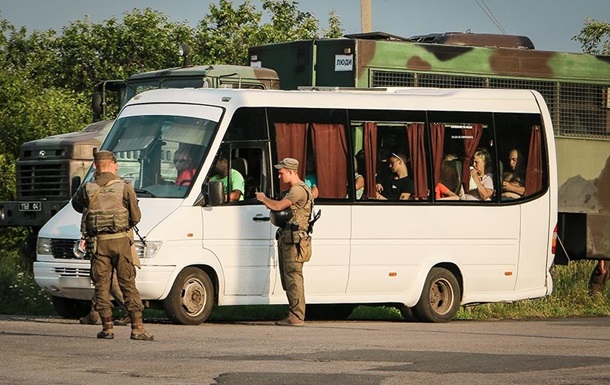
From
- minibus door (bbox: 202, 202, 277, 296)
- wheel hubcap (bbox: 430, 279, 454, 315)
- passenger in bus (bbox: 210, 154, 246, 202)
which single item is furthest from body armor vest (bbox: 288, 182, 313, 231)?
wheel hubcap (bbox: 430, 279, 454, 315)

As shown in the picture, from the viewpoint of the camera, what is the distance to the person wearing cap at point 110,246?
49.4 feet

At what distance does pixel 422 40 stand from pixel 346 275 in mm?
6665

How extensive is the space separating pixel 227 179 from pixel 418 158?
9.05ft

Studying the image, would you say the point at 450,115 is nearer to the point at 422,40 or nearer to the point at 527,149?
the point at 527,149

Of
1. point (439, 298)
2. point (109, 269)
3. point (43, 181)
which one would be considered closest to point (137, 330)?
point (109, 269)

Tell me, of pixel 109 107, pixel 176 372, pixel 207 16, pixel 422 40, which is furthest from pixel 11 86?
pixel 176 372

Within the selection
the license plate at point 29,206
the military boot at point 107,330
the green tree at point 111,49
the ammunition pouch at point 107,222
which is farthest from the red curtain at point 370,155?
the green tree at point 111,49

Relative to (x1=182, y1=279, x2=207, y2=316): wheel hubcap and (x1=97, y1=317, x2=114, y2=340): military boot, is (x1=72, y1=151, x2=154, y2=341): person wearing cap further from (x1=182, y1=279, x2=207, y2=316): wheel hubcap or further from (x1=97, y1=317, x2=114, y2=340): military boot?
(x1=182, y1=279, x2=207, y2=316): wheel hubcap

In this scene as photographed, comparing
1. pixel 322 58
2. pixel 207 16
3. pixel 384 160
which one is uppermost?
pixel 207 16

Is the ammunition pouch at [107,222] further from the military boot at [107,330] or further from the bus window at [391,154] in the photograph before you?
the bus window at [391,154]

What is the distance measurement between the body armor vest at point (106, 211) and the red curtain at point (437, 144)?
5420 millimetres

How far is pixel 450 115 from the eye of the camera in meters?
19.8

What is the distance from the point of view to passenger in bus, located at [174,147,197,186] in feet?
57.6

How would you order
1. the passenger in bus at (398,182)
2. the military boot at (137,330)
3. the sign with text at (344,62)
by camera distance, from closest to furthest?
the military boot at (137,330) → the passenger in bus at (398,182) → the sign with text at (344,62)
